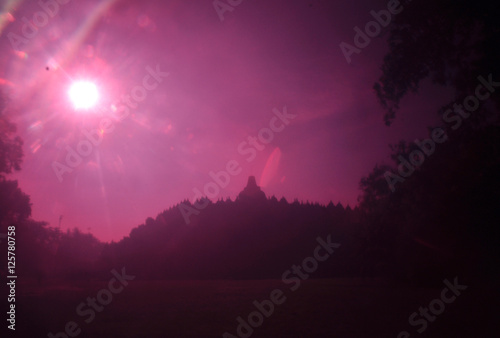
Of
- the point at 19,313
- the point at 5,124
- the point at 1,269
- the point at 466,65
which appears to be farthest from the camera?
the point at 1,269

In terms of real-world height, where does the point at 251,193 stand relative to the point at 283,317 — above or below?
above

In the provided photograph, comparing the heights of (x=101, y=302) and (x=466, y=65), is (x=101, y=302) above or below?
above

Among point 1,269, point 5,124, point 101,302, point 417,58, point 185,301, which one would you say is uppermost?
point 5,124

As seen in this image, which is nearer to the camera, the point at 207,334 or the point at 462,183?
the point at 462,183

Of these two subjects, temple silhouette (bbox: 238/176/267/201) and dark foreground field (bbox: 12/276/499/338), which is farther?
temple silhouette (bbox: 238/176/267/201)

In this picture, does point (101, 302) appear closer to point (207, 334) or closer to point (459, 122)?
point (207, 334)

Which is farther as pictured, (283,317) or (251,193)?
(251,193)

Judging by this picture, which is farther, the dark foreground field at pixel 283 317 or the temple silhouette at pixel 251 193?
the temple silhouette at pixel 251 193

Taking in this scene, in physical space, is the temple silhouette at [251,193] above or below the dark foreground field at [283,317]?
above

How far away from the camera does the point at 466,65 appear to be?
26.9 feet

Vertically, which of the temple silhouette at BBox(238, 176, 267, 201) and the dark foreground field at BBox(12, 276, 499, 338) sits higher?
the temple silhouette at BBox(238, 176, 267, 201)

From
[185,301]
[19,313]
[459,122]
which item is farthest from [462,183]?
[19,313]

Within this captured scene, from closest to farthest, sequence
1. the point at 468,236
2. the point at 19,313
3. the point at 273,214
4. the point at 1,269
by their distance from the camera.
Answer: the point at 468,236 → the point at 19,313 → the point at 1,269 → the point at 273,214

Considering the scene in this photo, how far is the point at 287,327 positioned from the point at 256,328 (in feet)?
2.93
